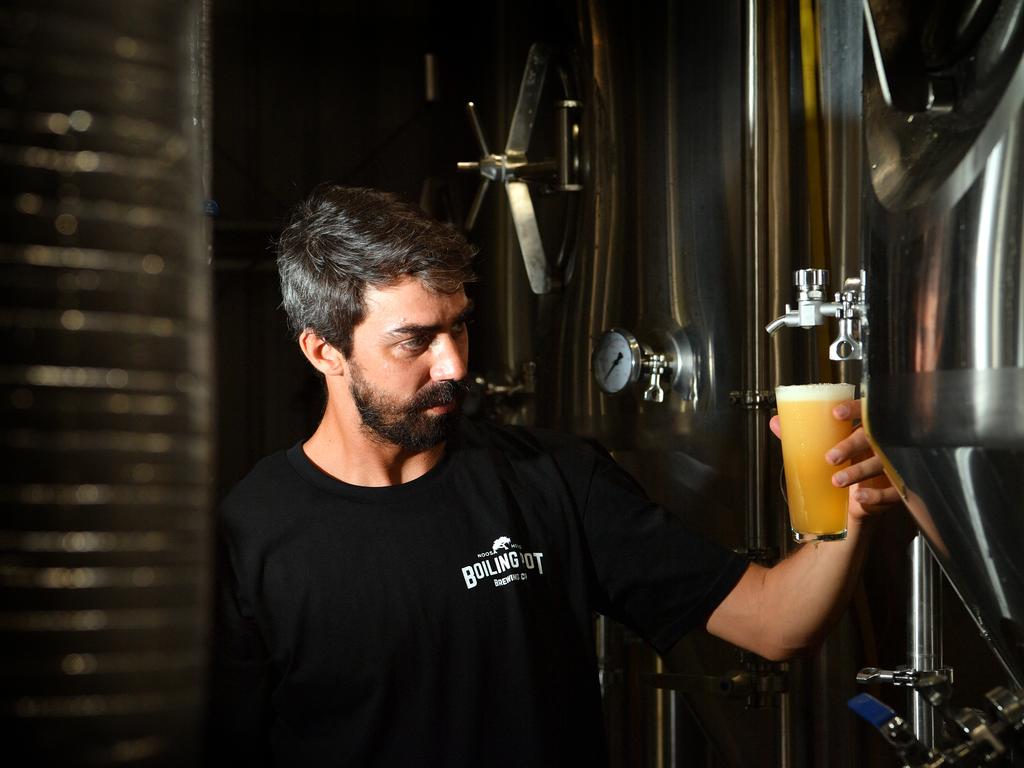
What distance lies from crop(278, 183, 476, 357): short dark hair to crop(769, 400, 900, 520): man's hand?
2.30 feet

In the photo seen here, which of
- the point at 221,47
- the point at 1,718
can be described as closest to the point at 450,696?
the point at 1,718

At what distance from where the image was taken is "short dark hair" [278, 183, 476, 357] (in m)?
1.71

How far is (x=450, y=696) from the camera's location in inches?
61.5

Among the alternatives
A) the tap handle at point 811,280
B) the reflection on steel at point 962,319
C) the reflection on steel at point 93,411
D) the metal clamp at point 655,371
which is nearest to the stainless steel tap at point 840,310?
the tap handle at point 811,280

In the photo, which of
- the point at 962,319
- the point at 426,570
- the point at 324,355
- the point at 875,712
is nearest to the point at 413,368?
the point at 324,355

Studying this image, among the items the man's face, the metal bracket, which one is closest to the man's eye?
the man's face

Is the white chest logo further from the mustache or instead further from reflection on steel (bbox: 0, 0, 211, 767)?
reflection on steel (bbox: 0, 0, 211, 767)

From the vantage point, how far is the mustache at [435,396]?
168 cm

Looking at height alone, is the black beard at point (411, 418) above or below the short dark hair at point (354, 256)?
below

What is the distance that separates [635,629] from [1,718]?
1.39m

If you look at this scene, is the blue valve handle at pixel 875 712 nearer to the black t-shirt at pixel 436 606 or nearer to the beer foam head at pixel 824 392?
the beer foam head at pixel 824 392

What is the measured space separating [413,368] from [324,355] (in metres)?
0.19

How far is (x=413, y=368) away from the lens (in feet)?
5.54

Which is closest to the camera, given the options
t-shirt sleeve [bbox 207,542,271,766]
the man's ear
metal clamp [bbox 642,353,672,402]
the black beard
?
t-shirt sleeve [bbox 207,542,271,766]
